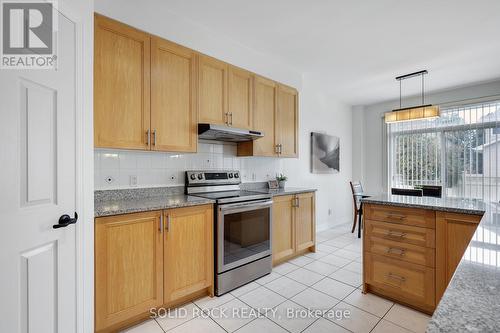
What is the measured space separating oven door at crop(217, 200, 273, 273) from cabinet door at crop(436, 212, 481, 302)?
151 cm

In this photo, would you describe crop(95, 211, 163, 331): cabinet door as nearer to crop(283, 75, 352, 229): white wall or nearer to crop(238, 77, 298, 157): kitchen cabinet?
crop(238, 77, 298, 157): kitchen cabinet

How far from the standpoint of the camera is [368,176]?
214 inches

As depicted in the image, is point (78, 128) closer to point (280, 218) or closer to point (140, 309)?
point (140, 309)

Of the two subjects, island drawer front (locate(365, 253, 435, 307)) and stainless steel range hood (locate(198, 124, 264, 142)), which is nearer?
island drawer front (locate(365, 253, 435, 307))

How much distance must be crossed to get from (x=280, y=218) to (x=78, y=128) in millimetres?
2215

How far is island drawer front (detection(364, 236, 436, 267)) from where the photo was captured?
1.94 metres

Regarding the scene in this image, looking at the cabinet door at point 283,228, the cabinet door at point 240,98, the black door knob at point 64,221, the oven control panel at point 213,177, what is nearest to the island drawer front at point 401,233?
the cabinet door at point 283,228

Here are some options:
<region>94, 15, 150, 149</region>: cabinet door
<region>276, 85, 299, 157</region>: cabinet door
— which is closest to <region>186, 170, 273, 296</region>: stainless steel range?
<region>94, 15, 150, 149</region>: cabinet door

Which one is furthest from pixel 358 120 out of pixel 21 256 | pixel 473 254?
pixel 21 256

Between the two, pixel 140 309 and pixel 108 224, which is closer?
→ pixel 108 224

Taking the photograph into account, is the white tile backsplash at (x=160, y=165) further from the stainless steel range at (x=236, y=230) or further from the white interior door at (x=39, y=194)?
the white interior door at (x=39, y=194)

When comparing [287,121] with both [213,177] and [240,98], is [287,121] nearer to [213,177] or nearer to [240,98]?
[240,98]

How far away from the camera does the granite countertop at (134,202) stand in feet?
5.65

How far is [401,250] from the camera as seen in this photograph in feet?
6.82
